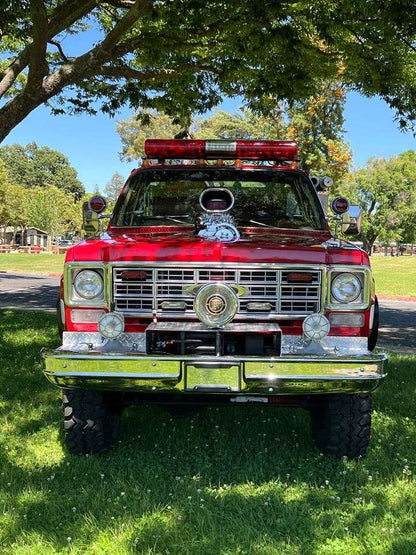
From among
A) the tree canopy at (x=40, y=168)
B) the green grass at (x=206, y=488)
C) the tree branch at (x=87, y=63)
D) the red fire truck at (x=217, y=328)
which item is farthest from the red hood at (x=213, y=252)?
the tree canopy at (x=40, y=168)

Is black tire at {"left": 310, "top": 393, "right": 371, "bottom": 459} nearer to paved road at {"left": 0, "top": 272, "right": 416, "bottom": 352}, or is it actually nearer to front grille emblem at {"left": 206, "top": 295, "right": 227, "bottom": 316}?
front grille emblem at {"left": 206, "top": 295, "right": 227, "bottom": 316}

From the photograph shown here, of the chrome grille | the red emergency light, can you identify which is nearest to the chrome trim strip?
the chrome grille

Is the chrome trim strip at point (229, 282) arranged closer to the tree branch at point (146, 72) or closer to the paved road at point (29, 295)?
the tree branch at point (146, 72)

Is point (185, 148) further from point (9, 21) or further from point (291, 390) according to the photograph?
point (9, 21)

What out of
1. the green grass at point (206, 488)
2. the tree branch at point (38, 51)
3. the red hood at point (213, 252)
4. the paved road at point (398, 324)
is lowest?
the paved road at point (398, 324)

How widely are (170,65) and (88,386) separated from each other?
22.4 feet

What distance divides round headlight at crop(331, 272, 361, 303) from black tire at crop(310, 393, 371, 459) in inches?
27.2

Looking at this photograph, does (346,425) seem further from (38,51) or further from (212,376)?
(38,51)

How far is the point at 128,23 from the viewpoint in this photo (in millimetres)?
6633

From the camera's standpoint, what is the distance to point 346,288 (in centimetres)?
339

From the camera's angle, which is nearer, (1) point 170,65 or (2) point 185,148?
(2) point 185,148

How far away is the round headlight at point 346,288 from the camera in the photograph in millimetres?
3383

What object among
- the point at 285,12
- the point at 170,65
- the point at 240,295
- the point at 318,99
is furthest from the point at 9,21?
the point at 318,99

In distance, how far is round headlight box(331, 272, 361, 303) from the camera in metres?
3.38
